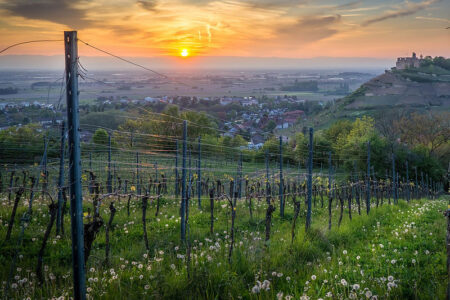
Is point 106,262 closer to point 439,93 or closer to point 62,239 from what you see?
point 62,239

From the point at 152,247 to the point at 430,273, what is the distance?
618 cm

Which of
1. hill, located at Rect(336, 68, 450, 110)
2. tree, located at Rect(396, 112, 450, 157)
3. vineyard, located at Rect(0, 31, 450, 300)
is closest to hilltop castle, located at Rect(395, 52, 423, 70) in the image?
hill, located at Rect(336, 68, 450, 110)

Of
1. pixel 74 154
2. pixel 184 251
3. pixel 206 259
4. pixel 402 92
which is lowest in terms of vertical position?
pixel 184 251

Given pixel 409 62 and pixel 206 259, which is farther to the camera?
pixel 409 62

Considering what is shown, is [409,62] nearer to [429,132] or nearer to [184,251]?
[429,132]

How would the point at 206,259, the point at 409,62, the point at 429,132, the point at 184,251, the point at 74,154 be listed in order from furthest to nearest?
the point at 409,62, the point at 429,132, the point at 184,251, the point at 206,259, the point at 74,154

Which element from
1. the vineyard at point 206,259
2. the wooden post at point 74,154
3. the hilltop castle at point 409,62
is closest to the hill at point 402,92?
the hilltop castle at point 409,62

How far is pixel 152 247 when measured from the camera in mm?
8797

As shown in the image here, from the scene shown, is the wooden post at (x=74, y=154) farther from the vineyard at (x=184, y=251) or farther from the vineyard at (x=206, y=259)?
the vineyard at (x=206, y=259)

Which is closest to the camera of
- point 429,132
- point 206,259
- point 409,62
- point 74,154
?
point 74,154

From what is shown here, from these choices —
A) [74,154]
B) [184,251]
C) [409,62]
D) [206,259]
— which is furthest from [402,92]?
[74,154]

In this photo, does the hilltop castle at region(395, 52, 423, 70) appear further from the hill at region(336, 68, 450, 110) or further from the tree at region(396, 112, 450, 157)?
the tree at region(396, 112, 450, 157)

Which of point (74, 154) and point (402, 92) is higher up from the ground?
point (402, 92)

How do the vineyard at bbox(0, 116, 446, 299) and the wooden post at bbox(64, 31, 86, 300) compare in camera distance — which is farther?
the vineyard at bbox(0, 116, 446, 299)
